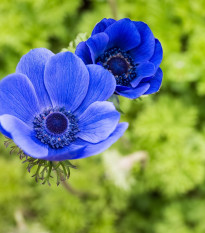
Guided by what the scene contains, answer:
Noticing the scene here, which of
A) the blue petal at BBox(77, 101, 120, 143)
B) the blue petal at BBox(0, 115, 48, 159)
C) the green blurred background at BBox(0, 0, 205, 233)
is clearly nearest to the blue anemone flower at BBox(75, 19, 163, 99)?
the blue petal at BBox(77, 101, 120, 143)

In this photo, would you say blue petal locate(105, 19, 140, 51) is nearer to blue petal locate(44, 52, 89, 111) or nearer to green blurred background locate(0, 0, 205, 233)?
blue petal locate(44, 52, 89, 111)

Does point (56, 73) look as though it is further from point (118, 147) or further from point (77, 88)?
point (118, 147)

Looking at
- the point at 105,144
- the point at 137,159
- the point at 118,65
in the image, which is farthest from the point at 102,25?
the point at 137,159

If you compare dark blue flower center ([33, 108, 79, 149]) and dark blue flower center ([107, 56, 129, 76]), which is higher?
dark blue flower center ([107, 56, 129, 76])

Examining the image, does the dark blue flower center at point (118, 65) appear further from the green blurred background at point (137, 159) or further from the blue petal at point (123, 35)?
the green blurred background at point (137, 159)

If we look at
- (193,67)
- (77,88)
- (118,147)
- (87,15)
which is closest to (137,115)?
(118,147)

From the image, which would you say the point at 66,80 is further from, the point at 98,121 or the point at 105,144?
the point at 105,144
